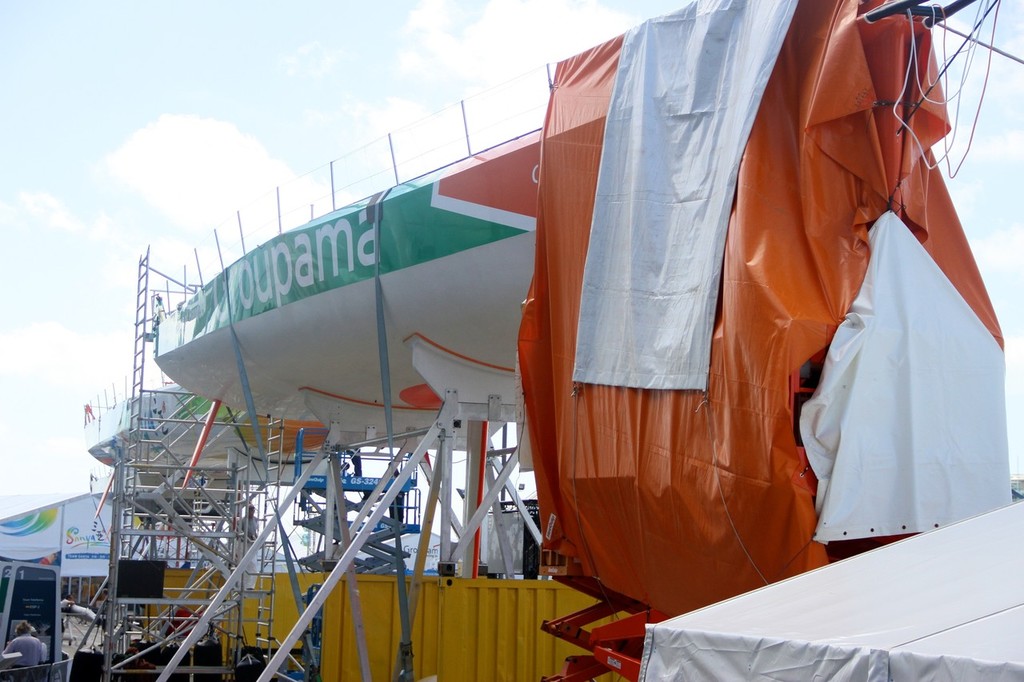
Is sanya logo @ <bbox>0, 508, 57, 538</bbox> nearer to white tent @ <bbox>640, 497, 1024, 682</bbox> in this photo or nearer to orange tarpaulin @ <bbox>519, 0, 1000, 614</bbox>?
orange tarpaulin @ <bbox>519, 0, 1000, 614</bbox>

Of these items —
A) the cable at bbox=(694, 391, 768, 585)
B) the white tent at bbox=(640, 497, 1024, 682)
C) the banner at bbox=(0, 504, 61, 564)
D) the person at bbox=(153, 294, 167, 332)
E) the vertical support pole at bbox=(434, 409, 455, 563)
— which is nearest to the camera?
the white tent at bbox=(640, 497, 1024, 682)

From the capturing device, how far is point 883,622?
11.6 ft

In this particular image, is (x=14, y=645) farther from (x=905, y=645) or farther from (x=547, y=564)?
(x=905, y=645)

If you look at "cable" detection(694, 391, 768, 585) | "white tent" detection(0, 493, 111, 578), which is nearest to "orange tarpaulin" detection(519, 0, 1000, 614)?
"cable" detection(694, 391, 768, 585)

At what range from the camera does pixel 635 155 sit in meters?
6.95

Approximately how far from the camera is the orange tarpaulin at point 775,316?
5.62 m

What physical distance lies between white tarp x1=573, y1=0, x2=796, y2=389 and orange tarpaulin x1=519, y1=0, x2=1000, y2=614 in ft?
0.41

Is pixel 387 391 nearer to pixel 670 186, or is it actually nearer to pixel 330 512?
pixel 670 186

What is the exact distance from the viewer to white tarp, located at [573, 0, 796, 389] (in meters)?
6.19

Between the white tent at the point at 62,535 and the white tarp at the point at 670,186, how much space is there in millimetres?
26758

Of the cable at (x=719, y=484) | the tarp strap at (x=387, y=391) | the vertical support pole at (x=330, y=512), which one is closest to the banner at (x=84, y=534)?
the vertical support pole at (x=330, y=512)

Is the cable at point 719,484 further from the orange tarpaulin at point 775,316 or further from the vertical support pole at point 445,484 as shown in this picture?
the vertical support pole at point 445,484

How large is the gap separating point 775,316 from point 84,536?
35.8 metres

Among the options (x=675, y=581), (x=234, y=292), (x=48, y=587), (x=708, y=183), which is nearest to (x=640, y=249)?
(x=708, y=183)
